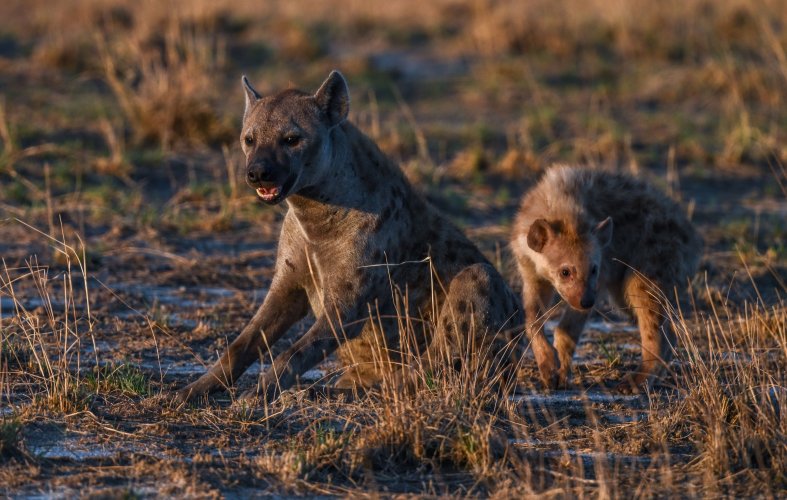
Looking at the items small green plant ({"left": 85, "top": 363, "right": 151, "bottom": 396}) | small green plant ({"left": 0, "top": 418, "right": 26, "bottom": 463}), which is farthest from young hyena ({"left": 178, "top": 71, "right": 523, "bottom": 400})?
small green plant ({"left": 0, "top": 418, "right": 26, "bottom": 463})

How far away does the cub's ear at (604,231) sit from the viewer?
6594mm

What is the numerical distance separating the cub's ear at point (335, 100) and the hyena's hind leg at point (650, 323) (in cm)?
183

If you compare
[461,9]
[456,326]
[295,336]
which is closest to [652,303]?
[456,326]

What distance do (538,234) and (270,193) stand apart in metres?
1.60

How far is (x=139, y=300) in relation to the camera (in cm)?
785

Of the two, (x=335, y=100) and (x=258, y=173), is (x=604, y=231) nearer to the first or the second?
(x=335, y=100)

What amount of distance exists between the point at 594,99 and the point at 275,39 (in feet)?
14.9

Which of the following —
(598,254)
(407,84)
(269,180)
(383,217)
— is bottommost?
(407,84)

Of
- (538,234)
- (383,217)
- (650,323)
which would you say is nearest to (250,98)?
(383,217)

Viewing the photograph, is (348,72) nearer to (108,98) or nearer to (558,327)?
(108,98)

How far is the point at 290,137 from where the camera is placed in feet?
19.4

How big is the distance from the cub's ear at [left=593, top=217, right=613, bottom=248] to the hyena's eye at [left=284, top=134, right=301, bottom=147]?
163cm

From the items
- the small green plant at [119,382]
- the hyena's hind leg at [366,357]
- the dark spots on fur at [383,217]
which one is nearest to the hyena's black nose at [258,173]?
the dark spots on fur at [383,217]

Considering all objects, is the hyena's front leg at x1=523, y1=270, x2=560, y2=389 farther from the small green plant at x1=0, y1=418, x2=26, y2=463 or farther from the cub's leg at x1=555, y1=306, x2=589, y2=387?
the small green plant at x1=0, y1=418, x2=26, y2=463
